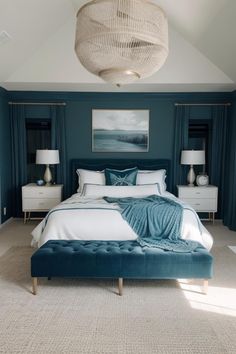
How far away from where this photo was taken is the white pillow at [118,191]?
445 cm

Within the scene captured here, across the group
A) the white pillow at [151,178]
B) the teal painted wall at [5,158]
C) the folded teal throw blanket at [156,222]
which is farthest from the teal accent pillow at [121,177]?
the teal painted wall at [5,158]

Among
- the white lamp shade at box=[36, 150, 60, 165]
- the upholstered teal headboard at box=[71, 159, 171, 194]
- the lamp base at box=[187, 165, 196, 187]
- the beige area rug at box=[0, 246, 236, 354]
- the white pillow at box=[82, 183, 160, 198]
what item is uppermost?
the white lamp shade at box=[36, 150, 60, 165]

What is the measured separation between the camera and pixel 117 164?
5543 mm

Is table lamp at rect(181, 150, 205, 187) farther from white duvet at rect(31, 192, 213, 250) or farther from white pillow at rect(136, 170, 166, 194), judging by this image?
white duvet at rect(31, 192, 213, 250)

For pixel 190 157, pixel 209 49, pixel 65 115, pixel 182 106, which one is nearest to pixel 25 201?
pixel 65 115

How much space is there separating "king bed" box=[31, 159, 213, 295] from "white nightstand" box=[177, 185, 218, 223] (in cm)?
86

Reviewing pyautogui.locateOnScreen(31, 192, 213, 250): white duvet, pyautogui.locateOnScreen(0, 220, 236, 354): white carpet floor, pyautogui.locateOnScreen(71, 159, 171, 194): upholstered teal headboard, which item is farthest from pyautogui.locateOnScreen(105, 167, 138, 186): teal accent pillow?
pyautogui.locateOnScreen(0, 220, 236, 354): white carpet floor

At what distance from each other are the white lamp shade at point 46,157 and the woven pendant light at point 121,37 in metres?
3.47

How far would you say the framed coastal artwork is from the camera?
5543mm

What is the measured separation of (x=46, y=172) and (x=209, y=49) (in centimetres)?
360

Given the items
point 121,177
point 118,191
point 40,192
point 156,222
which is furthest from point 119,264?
point 40,192

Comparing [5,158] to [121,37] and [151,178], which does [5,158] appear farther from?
[121,37]

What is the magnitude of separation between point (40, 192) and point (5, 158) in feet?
3.22

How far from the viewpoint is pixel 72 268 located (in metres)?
2.73
